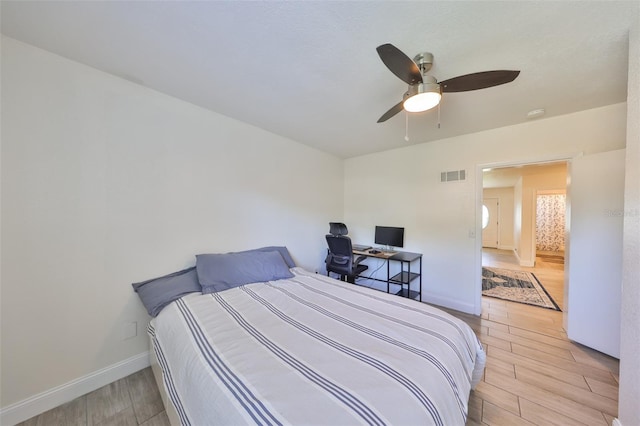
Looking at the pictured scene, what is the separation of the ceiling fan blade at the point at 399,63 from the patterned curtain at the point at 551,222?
321 inches

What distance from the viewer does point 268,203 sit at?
9.96ft

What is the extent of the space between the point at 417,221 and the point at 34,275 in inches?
163

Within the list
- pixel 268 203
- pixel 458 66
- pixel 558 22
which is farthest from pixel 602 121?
pixel 268 203

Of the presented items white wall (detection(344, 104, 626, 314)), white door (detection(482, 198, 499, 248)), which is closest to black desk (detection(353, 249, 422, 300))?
white wall (detection(344, 104, 626, 314))

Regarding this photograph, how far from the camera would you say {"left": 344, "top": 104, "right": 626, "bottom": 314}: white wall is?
2.39 metres

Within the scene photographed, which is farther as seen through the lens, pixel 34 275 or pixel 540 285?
pixel 540 285

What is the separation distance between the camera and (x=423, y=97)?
4.92 feet

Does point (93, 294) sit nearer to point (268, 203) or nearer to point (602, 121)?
point (268, 203)

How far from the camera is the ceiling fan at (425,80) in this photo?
1.30m

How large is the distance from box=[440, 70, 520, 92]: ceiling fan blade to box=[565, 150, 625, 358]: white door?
1.83 m

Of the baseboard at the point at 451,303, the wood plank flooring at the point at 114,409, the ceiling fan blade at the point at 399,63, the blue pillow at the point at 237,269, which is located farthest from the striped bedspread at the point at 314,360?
the baseboard at the point at 451,303

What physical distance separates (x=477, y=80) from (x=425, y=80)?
0.33 metres

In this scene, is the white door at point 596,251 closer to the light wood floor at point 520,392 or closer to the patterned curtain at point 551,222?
the light wood floor at point 520,392

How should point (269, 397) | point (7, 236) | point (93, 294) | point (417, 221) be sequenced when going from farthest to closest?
point (417, 221)
point (93, 294)
point (7, 236)
point (269, 397)
